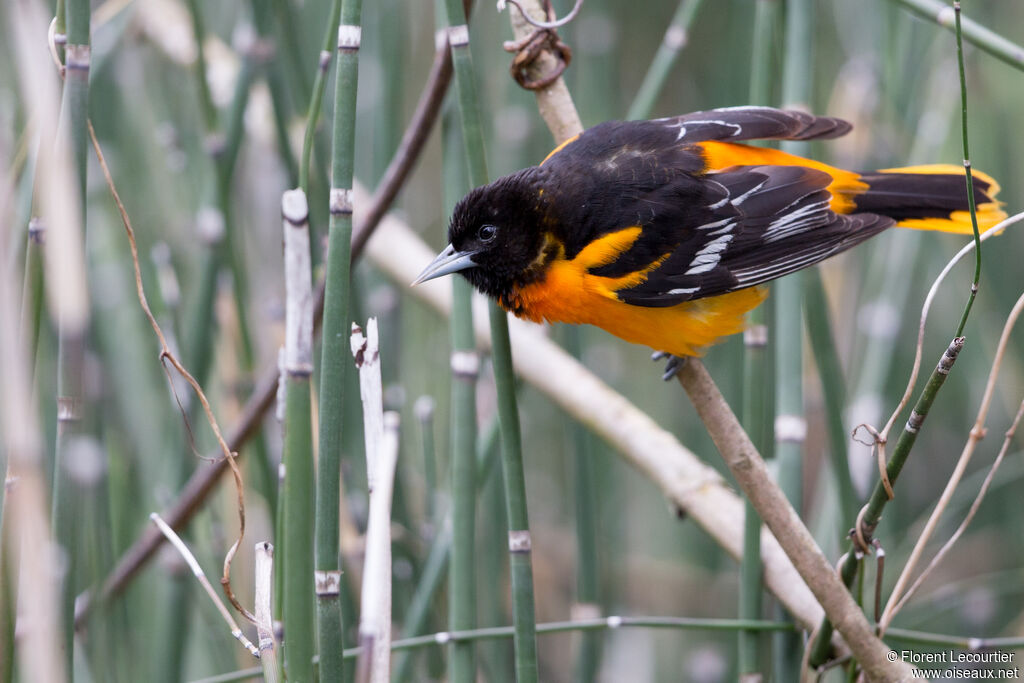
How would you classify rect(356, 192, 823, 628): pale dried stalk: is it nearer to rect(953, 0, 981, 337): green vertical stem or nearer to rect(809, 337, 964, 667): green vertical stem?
rect(809, 337, 964, 667): green vertical stem

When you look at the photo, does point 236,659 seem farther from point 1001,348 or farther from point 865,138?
Answer: point 865,138

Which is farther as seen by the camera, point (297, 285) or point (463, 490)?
point (463, 490)

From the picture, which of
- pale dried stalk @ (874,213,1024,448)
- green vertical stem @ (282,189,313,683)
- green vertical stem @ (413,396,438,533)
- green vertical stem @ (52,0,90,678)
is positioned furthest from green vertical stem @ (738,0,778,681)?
green vertical stem @ (52,0,90,678)

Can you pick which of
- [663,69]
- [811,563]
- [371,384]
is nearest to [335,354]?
[371,384]

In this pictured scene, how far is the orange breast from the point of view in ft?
6.20

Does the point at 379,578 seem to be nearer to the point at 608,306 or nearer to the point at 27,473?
the point at 27,473

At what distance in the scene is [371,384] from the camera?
41.6 inches

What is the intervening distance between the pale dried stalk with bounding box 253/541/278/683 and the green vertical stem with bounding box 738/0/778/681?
936 mm

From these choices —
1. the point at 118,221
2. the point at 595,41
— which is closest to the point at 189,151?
the point at 118,221

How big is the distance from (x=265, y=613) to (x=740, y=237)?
1273 millimetres

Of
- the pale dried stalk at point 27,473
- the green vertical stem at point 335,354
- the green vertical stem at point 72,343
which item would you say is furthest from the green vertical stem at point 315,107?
the pale dried stalk at point 27,473

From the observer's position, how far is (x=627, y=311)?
1.92 meters

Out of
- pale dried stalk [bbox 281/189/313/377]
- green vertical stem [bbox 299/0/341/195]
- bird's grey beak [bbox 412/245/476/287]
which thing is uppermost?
green vertical stem [bbox 299/0/341/195]

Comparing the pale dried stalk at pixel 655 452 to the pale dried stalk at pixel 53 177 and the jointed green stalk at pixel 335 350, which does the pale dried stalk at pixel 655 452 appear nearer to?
the jointed green stalk at pixel 335 350
